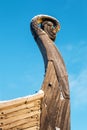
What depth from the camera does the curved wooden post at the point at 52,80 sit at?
7.31 m

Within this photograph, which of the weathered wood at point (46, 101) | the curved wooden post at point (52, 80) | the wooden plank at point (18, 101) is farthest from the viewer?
the curved wooden post at point (52, 80)

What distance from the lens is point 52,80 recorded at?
25.2 ft

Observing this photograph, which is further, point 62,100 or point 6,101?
point 62,100

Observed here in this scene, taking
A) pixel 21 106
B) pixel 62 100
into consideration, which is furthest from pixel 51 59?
pixel 21 106

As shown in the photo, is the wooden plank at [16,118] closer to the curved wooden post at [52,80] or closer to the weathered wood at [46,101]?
the weathered wood at [46,101]

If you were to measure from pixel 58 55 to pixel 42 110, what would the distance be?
4.56ft

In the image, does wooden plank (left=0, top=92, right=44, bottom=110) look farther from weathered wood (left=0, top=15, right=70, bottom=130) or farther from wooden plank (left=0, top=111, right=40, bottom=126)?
→ wooden plank (left=0, top=111, right=40, bottom=126)

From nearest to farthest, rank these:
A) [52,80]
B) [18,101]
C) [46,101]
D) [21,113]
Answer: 1. [18,101]
2. [21,113]
3. [46,101]
4. [52,80]

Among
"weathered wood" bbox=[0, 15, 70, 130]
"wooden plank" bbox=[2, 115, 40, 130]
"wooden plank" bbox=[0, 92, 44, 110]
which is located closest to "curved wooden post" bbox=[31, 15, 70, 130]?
"weathered wood" bbox=[0, 15, 70, 130]

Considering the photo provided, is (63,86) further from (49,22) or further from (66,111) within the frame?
(49,22)

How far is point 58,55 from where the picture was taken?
814 centimetres

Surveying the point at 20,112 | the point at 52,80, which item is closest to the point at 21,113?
the point at 20,112

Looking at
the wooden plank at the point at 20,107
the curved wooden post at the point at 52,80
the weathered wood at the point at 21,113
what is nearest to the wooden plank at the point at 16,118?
the weathered wood at the point at 21,113

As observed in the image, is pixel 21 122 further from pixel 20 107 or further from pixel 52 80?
pixel 52 80
